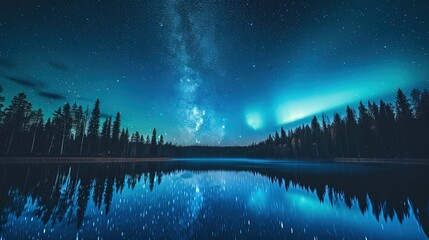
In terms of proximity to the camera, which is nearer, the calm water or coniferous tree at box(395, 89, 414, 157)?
the calm water

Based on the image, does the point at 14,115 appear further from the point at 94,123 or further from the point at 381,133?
the point at 381,133

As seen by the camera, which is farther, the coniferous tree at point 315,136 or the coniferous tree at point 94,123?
the coniferous tree at point 315,136

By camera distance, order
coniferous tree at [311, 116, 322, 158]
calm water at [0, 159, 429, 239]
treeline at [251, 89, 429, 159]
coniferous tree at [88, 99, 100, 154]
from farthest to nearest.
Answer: coniferous tree at [311, 116, 322, 158] → coniferous tree at [88, 99, 100, 154] → treeline at [251, 89, 429, 159] → calm water at [0, 159, 429, 239]

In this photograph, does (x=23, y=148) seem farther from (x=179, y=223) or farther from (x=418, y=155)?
(x=418, y=155)

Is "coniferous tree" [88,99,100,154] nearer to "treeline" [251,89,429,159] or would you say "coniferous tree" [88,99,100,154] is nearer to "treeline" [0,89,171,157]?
"treeline" [0,89,171,157]

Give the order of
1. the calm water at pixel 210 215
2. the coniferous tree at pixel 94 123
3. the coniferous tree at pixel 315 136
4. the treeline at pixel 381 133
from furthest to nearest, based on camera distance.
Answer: the coniferous tree at pixel 315 136, the coniferous tree at pixel 94 123, the treeline at pixel 381 133, the calm water at pixel 210 215

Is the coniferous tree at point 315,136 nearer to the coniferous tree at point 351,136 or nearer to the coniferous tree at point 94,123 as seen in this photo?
the coniferous tree at point 351,136

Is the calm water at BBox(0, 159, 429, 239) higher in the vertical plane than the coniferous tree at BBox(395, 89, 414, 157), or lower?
lower

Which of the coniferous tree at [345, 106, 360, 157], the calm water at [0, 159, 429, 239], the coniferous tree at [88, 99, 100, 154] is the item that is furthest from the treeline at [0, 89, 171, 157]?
the coniferous tree at [345, 106, 360, 157]

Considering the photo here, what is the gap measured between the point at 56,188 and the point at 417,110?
2844 inches

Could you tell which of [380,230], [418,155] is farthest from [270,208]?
[418,155]

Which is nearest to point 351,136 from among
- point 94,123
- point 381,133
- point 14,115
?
point 381,133

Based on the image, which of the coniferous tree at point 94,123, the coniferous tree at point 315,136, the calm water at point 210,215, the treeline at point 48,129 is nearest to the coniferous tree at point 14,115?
the treeline at point 48,129

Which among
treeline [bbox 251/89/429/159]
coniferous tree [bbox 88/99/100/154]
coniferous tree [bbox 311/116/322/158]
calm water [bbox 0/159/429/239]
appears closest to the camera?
calm water [bbox 0/159/429/239]
